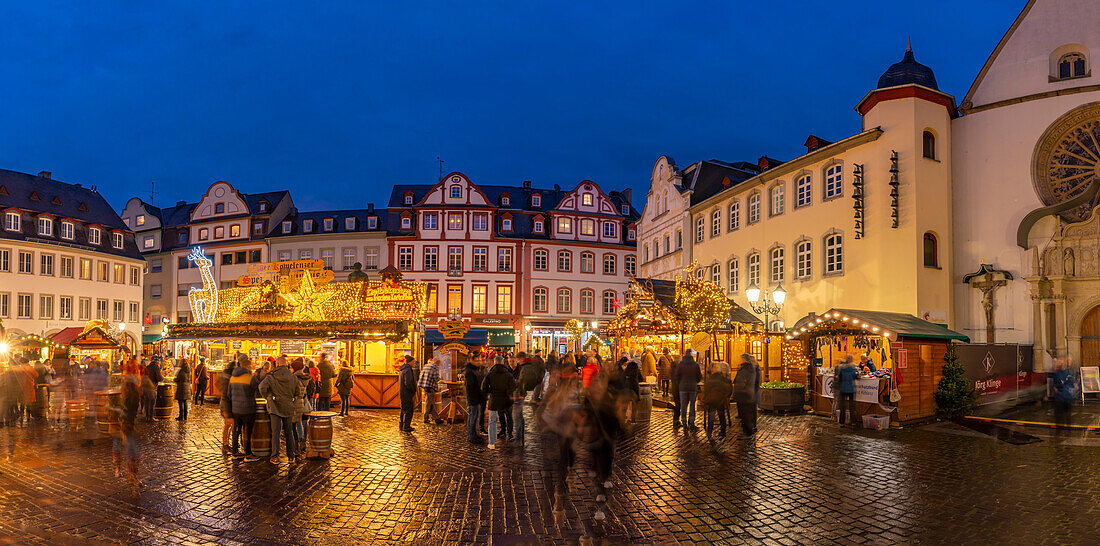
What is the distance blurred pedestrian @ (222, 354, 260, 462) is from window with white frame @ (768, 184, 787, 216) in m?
23.2

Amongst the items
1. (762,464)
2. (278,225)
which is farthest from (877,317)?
(278,225)

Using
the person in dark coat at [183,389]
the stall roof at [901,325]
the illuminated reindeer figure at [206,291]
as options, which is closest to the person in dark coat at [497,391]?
the person in dark coat at [183,389]

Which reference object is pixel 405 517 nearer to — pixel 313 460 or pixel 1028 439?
pixel 313 460

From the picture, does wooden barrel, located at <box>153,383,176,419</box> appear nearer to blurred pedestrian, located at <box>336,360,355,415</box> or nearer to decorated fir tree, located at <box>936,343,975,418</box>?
blurred pedestrian, located at <box>336,360,355,415</box>

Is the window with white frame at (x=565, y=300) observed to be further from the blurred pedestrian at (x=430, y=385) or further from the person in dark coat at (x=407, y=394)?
the person in dark coat at (x=407, y=394)

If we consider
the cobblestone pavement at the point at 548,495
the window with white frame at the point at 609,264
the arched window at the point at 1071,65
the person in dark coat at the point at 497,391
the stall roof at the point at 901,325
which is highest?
the arched window at the point at 1071,65

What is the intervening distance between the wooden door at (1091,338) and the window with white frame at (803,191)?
953cm

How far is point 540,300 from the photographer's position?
50.3m

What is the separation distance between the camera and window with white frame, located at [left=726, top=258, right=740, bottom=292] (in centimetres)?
3309

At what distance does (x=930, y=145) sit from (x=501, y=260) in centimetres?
3011

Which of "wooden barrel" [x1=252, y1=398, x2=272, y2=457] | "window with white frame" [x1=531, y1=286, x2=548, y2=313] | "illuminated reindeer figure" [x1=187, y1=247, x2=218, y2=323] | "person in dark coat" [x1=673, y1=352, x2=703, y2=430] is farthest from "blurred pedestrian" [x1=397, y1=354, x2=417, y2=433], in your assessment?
"window with white frame" [x1=531, y1=286, x2=548, y2=313]

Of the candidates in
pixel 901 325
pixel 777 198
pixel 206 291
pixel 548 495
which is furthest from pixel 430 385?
pixel 777 198

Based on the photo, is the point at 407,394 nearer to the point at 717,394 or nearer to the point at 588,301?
the point at 717,394

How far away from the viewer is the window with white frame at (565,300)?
5059 centimetres
